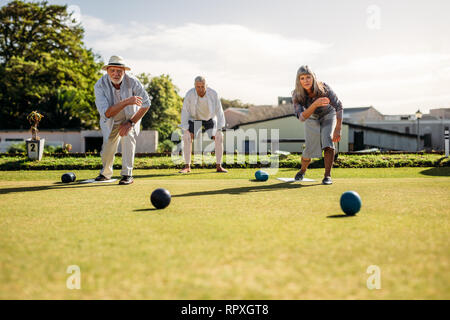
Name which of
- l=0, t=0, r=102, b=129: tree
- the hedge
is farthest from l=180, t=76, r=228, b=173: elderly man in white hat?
l=0, t=0, r=102, b=129: tree

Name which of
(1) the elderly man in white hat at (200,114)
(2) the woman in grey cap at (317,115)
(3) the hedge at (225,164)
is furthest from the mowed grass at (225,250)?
(3) the hedge at (225,164)

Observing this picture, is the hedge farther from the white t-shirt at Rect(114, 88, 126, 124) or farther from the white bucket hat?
the white bucket hat

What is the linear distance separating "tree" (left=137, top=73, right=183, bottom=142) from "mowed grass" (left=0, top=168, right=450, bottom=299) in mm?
40988

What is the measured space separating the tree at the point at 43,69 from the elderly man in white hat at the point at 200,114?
2346 centimetres

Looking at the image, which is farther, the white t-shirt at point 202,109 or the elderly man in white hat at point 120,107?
the white t-shirt at point 202,109

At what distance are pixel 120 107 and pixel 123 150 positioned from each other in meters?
0.79

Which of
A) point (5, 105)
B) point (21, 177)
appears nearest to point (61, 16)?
point (5, 105)

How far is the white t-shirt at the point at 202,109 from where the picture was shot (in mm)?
8886

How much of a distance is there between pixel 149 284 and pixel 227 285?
35 centimetres

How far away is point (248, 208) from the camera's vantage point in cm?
379

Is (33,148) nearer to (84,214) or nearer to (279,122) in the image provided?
(84,214)

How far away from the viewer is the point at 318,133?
22.1 ft

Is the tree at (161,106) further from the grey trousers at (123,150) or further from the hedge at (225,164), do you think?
the grey trousers at (123,150)
